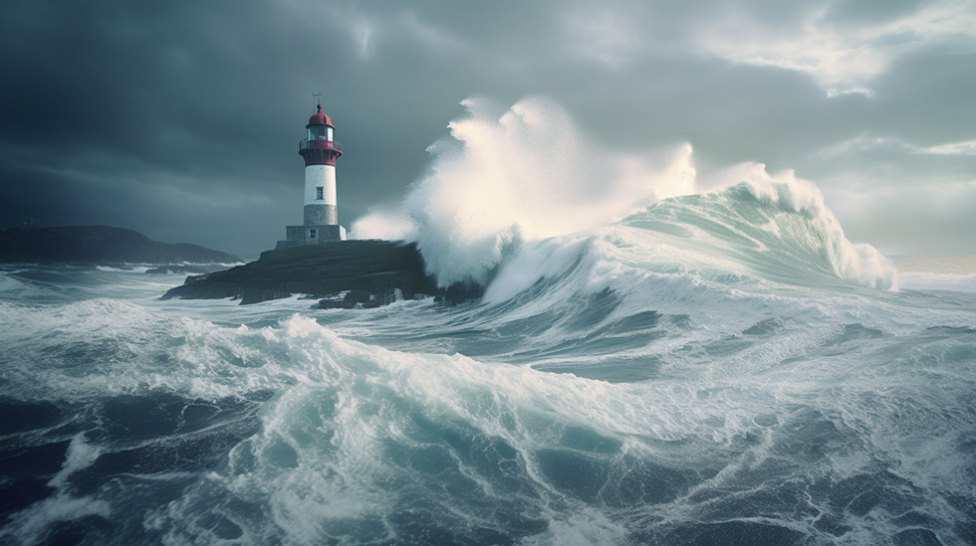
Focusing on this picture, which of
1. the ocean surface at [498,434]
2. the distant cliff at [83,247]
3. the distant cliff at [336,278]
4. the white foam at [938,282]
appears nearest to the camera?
the ocean surface at [498,434]

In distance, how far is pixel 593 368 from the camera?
19.3ft

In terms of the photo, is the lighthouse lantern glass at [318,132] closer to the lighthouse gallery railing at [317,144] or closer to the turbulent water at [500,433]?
the lighthouse gallery railing at [317,144]

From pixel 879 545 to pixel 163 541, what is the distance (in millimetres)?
3683

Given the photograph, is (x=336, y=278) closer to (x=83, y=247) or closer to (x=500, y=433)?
(x=500, y=433)

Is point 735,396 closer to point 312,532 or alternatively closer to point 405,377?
point 405,377

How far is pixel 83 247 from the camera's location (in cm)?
5259

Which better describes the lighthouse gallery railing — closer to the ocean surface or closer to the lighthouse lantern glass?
the lighthouse lantern glass

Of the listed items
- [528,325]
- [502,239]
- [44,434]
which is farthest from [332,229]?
[44,434]

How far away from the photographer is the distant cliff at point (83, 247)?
4741 cm

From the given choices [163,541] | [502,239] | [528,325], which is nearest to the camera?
[163,541]

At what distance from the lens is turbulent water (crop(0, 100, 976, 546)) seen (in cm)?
271

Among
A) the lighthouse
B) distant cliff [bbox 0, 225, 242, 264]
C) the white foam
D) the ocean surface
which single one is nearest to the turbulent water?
the ocean surface

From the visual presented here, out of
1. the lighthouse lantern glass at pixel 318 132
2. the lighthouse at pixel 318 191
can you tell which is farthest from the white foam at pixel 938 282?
the lighthouse lantern glass at pixel 318 132

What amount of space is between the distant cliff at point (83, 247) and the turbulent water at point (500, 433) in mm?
54739
